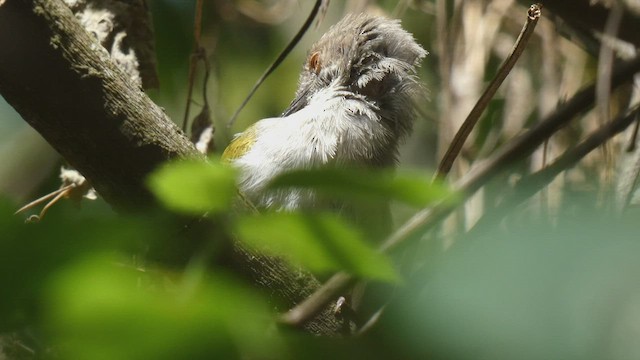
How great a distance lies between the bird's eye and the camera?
7.75ft

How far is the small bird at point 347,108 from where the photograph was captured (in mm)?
2025

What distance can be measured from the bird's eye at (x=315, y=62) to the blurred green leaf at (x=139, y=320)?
1925 millimetres

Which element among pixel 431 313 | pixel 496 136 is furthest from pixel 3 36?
pixel 496 136

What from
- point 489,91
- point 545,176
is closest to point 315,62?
point 489,91

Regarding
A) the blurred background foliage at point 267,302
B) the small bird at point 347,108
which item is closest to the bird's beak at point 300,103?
the small bird at point 347,108

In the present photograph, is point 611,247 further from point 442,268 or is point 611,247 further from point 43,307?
point 43,307

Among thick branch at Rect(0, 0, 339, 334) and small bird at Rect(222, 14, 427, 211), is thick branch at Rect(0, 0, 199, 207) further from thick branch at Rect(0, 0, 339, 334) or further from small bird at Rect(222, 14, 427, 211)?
small bird at Rect(222, 14, 427, 211)

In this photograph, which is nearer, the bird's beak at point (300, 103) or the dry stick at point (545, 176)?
the dry stick at point (545, 176)

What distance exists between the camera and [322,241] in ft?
1.65

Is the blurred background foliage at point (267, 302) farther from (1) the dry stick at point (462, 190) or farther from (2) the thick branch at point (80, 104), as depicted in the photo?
(2) the thick branch at point (80, 104)

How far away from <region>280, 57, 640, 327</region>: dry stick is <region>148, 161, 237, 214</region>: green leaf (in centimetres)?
9

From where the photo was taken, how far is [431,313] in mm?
505

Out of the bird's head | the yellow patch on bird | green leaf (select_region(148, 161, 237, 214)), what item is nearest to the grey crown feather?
the bird's head

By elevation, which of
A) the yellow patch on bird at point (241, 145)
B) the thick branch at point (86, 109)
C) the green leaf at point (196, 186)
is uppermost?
the green leaf at point (196, 186)
